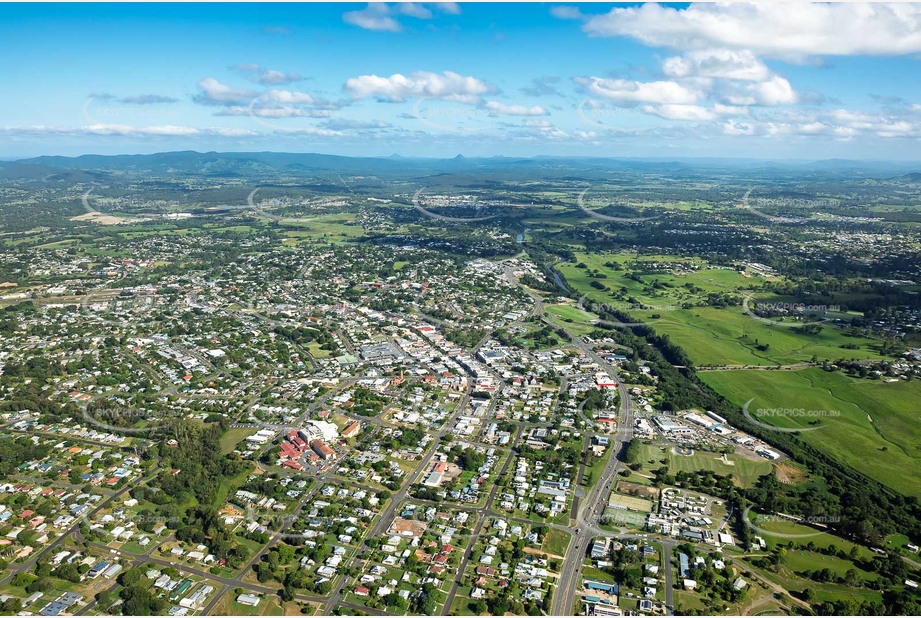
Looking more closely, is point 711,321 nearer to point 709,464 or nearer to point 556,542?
point 709,464

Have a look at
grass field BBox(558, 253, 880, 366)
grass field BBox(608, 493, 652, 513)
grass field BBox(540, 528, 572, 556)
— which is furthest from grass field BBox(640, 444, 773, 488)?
grass field BBox(558, 253, 880, 366)

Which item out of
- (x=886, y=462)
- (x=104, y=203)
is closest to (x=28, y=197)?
(x=104, y=203)

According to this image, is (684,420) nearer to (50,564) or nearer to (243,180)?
(50,564)

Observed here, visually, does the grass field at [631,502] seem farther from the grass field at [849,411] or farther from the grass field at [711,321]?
the grass field at [711,321]

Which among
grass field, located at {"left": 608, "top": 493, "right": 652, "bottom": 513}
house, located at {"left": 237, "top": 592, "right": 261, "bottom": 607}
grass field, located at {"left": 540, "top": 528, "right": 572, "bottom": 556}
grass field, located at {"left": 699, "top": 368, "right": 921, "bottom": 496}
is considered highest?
grass field, located at {"left": 699, "top": 368, "right": 921, "bottom": 496}

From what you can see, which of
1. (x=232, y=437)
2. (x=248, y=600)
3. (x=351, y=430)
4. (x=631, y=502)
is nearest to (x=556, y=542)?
(x=631, y=502)

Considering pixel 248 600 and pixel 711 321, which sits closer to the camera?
pixel 248 600

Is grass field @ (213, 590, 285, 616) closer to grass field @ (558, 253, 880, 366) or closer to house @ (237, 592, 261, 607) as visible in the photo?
house @ (237, 592, 261, 607)
